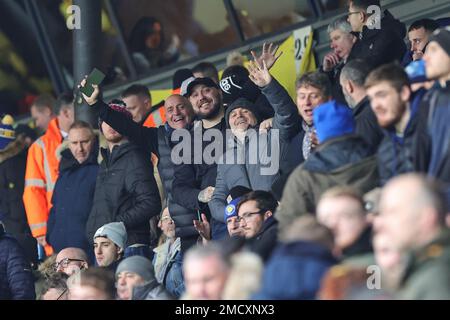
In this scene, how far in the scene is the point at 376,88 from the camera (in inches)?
387

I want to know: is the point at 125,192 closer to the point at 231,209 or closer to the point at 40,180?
the point at 231,209

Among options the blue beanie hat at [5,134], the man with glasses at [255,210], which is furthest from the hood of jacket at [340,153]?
the blue beanie hat at [5,134]

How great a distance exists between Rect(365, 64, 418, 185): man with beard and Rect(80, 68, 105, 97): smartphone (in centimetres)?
398

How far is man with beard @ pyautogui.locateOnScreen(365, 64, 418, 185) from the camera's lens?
9.72 m

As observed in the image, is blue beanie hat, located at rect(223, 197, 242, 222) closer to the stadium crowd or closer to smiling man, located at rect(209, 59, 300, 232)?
the stadium crowd

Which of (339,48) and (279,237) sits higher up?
(339,48)

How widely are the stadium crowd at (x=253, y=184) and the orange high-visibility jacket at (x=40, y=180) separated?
1 cm

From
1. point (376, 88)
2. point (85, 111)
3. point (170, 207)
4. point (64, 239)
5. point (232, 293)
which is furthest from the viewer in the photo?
point (85, 111)

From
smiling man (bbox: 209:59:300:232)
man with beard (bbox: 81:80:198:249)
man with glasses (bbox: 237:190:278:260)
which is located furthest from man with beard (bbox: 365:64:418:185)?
man with beard (bbox: 81:80:198:249)

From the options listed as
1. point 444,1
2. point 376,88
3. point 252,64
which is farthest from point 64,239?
point 376,88

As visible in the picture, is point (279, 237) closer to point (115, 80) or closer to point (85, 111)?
point (85, 111)

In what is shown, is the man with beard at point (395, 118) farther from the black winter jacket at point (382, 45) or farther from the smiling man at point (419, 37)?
the smiling man at point (419, 37)

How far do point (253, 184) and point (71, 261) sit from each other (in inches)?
73.8

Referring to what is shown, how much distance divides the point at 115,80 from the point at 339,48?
649cm
